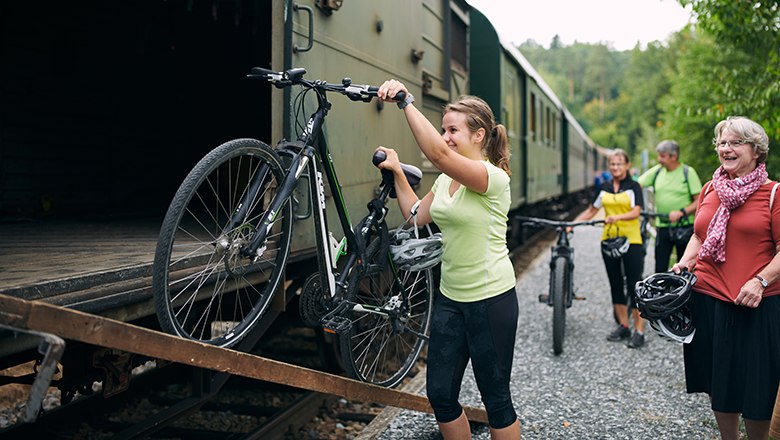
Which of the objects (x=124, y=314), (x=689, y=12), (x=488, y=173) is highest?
(x=689, y=12)

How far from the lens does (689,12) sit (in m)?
7.72

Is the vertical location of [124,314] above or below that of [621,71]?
below

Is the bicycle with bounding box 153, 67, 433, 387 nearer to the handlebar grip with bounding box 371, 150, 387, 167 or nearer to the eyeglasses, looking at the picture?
the handlebar grip with bounding box 371, 150, 387, 167

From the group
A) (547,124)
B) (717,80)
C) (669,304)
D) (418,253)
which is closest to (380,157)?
(418,253)

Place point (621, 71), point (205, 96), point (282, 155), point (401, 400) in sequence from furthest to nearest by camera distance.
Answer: point (621, 71) < point (205, 96) < point (401, 400) < point (282, 155)

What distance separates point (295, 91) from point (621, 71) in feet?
441

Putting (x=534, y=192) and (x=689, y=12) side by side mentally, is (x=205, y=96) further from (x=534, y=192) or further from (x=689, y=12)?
(x=534, y=192)

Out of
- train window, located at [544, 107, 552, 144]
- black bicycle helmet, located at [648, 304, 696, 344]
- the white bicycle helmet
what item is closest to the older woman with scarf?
black bicycle helmet, located at [648, 304, 696, 344]

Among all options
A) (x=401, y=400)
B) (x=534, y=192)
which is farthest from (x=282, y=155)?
(x=534, y=192)

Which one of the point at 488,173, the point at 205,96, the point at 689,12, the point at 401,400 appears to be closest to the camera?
the point at 488,173

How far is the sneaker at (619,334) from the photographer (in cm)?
685

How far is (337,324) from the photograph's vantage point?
11.2 ft

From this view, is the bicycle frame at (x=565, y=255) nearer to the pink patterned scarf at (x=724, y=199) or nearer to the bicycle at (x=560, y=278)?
the bicycle at (x=560, y=278)

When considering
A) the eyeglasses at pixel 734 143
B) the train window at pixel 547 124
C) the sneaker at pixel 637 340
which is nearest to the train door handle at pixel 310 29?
the eyeglasses at pixel 734 143
